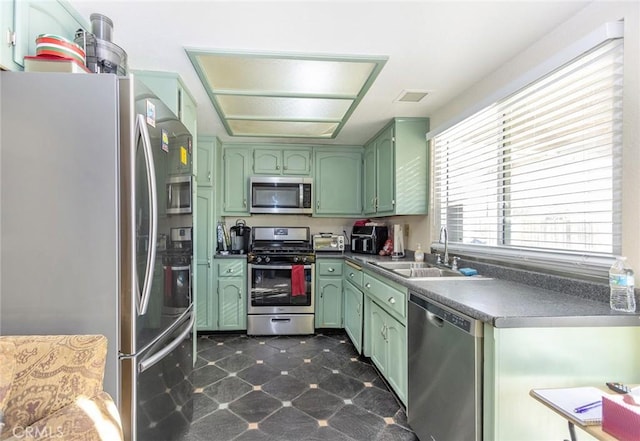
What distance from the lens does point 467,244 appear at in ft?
7.80

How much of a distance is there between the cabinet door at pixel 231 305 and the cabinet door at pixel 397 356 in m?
1.77

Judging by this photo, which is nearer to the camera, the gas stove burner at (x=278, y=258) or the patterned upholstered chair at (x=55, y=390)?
the patterned upholstered chair at (x=55, y=390)

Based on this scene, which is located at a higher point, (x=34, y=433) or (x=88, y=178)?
(x=88, y=178)

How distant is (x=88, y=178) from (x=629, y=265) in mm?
2155

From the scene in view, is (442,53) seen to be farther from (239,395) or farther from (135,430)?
(239,395)

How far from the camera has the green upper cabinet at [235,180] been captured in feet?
12.3

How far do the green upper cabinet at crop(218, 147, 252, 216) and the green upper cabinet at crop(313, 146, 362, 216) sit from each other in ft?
2.74

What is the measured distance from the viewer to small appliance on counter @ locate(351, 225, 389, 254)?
352 centimetres

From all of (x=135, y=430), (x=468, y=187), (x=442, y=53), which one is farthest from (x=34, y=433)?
(x=468, y=187)

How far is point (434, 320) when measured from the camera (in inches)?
61.1

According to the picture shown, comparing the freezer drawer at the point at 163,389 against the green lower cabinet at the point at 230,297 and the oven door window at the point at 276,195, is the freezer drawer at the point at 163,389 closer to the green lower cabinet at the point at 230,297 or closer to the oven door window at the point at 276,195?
the green lower cabinet at the point at 230,297

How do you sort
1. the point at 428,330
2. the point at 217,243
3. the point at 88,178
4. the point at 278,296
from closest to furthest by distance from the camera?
1. the point at 88,178
2. the point at 428,330
3. the point at 278,296
4. the point at 217,243

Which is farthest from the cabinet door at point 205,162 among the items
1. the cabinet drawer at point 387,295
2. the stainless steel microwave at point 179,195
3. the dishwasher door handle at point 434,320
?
the dishwasher door handle at point 434,320

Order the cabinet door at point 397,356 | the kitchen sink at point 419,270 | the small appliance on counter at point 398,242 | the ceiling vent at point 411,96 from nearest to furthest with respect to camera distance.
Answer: the cabinet door at point 397,356 < the kitchen sink at point 419,270 < the ceiling vent at point 411,96 < the small appliance on counter at point 398,242
